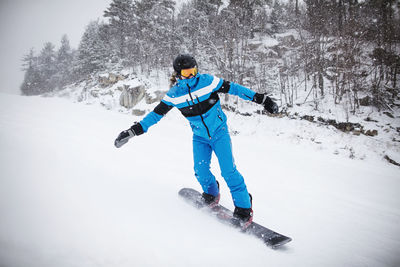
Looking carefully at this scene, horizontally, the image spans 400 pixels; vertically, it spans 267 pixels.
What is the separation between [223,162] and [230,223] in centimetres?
73

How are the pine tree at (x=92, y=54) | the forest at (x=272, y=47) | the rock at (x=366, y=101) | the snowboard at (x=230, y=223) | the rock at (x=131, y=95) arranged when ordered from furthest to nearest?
the pine tree at (x=92, y=54), the rock at (x=131, y=95), the forest at (x=272, y=47), the rock at (x=366, y=101), the snowboard at (x=230, y=223)

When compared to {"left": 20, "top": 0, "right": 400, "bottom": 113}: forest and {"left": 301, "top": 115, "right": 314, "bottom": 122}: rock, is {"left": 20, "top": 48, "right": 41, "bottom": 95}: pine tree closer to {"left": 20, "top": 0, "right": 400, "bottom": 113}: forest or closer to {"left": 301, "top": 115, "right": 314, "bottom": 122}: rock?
{"left": 20, "top": 0, "right": 400, "bottom": 113}: forest

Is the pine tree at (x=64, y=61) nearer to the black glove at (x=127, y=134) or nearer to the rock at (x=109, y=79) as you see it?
the rock at (x=109, y=79)

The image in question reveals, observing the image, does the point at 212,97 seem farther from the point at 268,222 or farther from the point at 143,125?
the point at 268,222

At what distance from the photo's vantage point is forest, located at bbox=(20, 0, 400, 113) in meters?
10.7

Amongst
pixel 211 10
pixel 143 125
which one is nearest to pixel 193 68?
pixel 143 125

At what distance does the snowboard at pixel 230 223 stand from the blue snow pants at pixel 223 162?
235 mm

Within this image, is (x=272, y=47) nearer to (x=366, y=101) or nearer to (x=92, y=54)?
(x=366, y=101)

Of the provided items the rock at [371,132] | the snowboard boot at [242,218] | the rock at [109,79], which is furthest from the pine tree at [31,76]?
the rock at [371,132]

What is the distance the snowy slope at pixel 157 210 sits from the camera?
5.41 ft

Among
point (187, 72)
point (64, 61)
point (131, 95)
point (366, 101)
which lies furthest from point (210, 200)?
point (64, 61)

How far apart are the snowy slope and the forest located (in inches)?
342

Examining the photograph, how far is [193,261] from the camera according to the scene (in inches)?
65.7

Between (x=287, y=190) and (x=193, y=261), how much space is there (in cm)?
239
